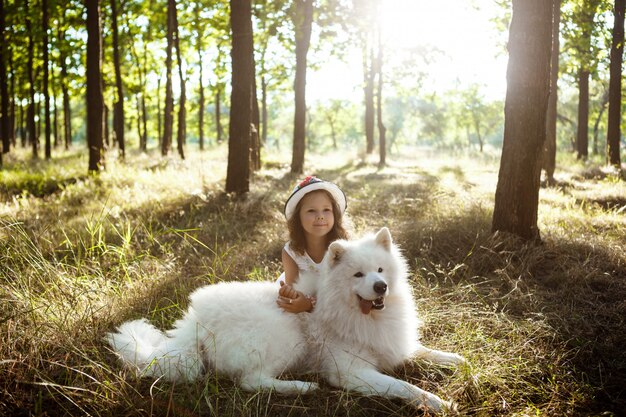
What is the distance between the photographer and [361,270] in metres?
2.89

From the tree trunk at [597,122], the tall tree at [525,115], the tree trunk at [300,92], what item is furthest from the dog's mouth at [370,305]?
the tree trunk at [597,122]

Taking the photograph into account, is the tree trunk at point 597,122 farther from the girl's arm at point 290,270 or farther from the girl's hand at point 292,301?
the girl's hand at point 292,301

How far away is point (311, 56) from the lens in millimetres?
17719

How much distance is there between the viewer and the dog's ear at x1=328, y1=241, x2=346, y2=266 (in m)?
2.92

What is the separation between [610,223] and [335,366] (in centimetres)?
524

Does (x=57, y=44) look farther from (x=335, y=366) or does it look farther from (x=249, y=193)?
(x=335, y=366)

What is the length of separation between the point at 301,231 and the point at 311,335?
102 centimetres

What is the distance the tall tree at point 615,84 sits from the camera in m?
12.5

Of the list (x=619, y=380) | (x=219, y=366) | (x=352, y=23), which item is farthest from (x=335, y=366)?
(x=352, y=23)

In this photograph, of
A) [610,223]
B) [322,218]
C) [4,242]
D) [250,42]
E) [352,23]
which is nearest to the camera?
[322,218]

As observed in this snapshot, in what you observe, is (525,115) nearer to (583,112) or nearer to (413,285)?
(413,285)

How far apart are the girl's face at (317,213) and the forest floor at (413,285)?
127cm

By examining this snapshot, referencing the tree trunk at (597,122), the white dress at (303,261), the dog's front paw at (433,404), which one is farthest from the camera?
the tree trunk at (597,122)

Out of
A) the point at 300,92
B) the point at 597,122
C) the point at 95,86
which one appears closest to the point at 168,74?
the point at 95,86
